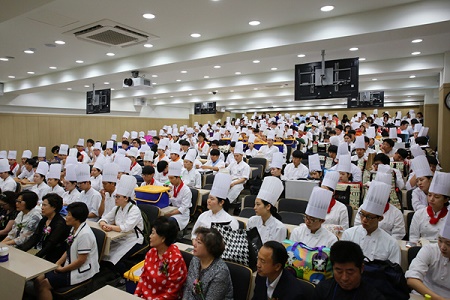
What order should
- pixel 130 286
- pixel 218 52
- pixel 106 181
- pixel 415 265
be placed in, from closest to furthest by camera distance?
1. pixel 415 265
2. pixel 130 286
3. pixel 106 181
4. pixel 218 52

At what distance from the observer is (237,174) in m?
6.69

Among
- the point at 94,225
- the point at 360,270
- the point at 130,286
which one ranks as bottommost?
the point at 130,286

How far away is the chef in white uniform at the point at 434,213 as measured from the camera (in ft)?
10.2

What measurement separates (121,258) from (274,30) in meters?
4.69

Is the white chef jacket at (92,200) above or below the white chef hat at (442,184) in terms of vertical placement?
below

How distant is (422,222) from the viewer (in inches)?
128

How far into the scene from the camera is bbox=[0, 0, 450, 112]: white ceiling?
4586 mm

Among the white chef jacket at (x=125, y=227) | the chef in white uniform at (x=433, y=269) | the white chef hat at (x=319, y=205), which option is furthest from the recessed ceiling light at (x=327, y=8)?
the white chef jacket at (x=125, y=227)

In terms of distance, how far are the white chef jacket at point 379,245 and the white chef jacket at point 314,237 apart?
0.73 feet

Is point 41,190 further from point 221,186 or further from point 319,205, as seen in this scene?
point 319,205

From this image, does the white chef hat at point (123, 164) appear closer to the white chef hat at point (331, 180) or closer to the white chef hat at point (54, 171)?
the white chef hat at point (54, 171)

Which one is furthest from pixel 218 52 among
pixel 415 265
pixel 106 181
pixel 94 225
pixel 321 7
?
pixel 415 265

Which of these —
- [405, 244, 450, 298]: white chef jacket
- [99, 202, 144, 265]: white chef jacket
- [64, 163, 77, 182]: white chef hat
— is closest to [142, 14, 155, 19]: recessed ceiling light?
[64, 163, 77, 182]: white chef hat

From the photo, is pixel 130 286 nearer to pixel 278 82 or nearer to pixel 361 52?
pixel 361 52
